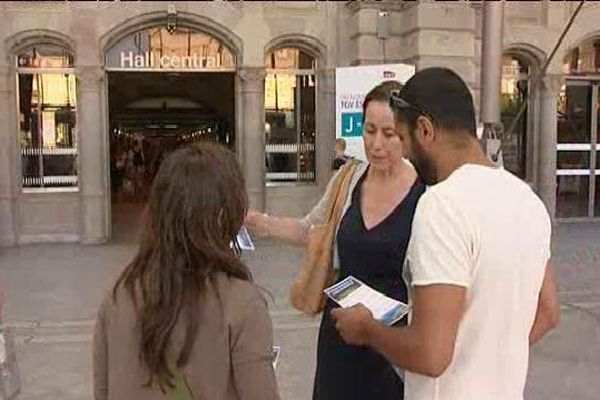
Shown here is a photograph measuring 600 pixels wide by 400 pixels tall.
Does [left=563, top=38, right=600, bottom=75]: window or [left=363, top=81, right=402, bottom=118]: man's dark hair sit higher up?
[left=563, top=38, right=600, bottom=75]: window

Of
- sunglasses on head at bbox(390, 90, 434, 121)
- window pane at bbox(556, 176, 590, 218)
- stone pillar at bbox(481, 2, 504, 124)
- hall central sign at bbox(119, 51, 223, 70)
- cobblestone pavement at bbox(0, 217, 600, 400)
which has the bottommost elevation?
cobblestone pavement at bbox(0, 217, 600, 400)

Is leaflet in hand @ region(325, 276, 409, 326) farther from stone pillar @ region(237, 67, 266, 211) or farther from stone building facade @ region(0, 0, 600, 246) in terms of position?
stone pillar @ region(237, 67, 266, 211)

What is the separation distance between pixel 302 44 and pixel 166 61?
227 cm

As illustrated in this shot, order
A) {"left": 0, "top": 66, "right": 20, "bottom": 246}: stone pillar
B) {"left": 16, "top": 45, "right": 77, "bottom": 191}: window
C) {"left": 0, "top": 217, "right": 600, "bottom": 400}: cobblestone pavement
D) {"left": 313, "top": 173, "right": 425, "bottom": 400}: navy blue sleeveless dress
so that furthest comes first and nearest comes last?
1. {"left": 16, "top": 45, "right": 77, "bottom": 191}: window
2. {"left": 0, "top": 66, "right": 20, "bottom": 246}: stone pillar
3. {"left": 0, "top": 217, "right": 600, "bottom": 400}: cobblestone pavement
4. {"left": 313, "top": 173, "right": 425, "bottom": 400}: navy blue sleeveless dress

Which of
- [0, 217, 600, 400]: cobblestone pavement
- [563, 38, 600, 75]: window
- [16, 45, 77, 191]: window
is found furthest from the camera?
[563, 38, 600, 75]: window

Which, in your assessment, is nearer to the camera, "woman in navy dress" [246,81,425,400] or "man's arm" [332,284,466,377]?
"man's arm" [332,284,466,377]

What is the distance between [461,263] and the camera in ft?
5.81

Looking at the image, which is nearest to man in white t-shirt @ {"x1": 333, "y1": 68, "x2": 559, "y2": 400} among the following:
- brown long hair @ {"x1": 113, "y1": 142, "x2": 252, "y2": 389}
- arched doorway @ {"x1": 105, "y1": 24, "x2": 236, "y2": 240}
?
brown long hair @ {"x1": 113, "y1": 142, "x2": 252, "y2": 389}

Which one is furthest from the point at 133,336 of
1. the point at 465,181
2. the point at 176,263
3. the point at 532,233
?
the point at 532,233

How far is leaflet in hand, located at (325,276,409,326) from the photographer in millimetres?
2133

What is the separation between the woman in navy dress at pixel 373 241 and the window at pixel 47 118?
10.3 metres

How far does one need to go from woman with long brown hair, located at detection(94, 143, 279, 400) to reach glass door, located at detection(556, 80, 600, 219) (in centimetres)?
1346

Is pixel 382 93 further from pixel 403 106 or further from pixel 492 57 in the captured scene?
pixel 492 57

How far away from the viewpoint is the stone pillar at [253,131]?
12703 mm
